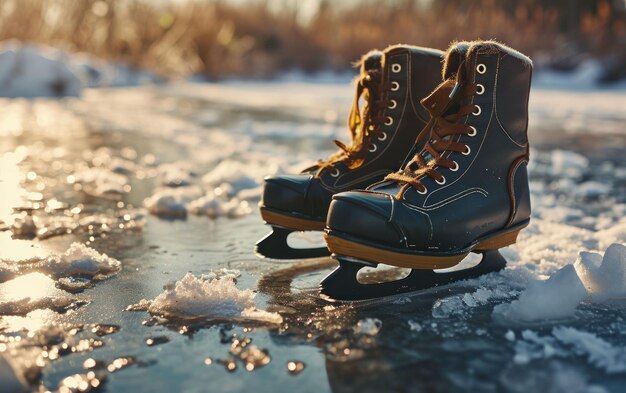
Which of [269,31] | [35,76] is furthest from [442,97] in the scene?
[269,31]

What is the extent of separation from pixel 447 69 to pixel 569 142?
3624mm

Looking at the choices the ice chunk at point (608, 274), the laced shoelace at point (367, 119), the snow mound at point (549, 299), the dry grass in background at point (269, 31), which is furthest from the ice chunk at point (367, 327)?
the dry grass in background at point (269, 31)

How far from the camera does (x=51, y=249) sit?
1829 millimetres

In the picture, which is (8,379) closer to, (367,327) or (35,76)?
(367,327)

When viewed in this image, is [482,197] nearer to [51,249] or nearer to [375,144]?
[375,144]

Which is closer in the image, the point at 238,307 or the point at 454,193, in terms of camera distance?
the point at 238,307

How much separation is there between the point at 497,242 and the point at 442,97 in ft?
1.29

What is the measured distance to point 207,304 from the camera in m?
1.33

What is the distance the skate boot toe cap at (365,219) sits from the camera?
4.69 ft

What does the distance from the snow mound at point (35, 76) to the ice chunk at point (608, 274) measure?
26.5ft

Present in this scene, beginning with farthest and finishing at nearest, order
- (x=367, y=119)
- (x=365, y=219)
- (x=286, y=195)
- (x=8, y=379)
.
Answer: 1. (x=367, y=119)
2. (x=286, y=195)
3. (x=365, y=219)
4. (x=8, y=379)

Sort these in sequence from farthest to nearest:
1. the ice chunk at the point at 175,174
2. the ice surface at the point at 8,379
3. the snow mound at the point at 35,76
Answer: the snow mound at the point at 35,76 → the ice chunk at the point at 175,174 → the ice surface at the point at 8,379

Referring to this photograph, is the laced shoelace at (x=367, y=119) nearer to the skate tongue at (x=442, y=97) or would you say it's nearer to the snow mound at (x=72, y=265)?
the skate tongue at (x=442, y=97)

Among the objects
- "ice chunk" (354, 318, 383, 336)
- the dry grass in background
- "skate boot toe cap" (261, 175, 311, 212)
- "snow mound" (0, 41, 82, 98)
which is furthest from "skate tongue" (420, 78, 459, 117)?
the dry grass in background
